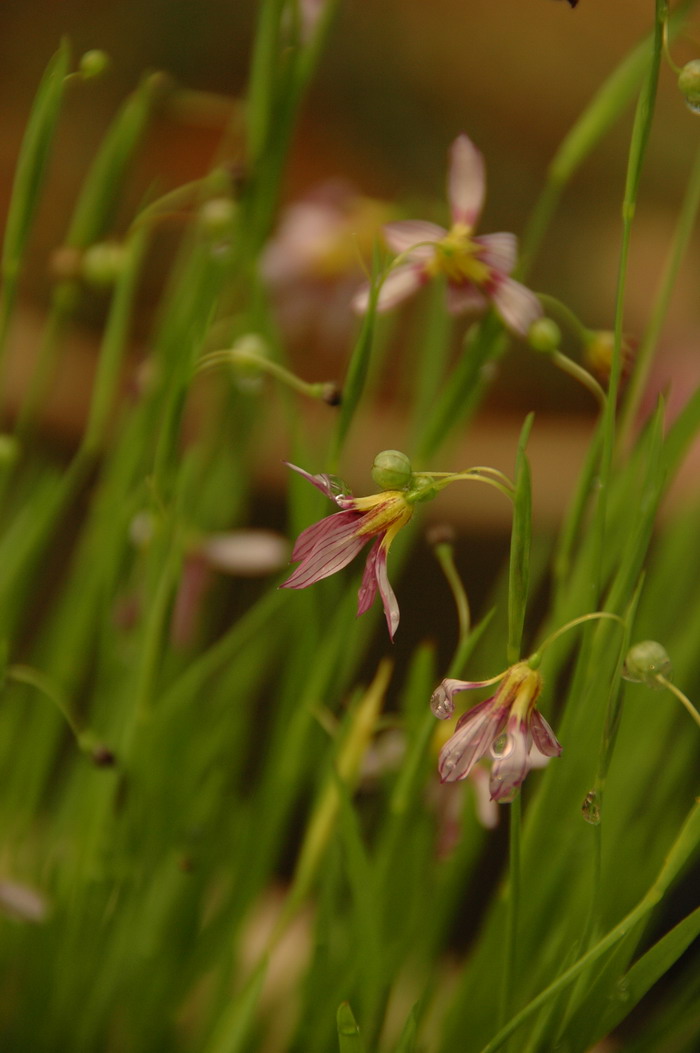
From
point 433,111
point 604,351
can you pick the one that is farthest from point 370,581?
point 433,111

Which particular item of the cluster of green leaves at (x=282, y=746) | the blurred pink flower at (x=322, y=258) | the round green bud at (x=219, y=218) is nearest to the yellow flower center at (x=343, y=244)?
the blurred pink flower at (x=322, y=258)

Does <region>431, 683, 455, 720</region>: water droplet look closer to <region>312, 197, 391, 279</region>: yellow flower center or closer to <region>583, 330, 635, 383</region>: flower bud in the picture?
<region>583, 330, 635, 383</region>: flower bud

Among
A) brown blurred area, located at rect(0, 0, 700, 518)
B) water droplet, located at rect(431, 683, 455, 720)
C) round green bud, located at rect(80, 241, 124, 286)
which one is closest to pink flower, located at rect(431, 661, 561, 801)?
water droplet, located at rect(431, 683, 455, 720)

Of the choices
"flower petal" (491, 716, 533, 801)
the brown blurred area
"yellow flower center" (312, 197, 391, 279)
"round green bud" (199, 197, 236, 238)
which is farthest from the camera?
the brown blurred area

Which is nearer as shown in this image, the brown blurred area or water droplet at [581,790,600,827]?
water droplet at [581,790,600,827]

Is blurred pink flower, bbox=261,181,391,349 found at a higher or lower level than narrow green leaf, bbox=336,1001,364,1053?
higher

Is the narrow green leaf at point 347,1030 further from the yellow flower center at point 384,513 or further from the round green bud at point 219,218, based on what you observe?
the round green bud at point 219,218

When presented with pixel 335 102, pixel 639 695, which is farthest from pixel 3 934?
pixel 335 102

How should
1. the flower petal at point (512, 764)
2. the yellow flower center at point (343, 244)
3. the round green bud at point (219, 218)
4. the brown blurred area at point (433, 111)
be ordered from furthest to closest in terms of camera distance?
the brown blurred area at point (433, 111) < the yellow flower center at point (343, 244) < the round green bud at point (219, 218) < the flower petal at point (512, 764)
